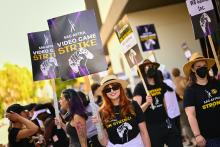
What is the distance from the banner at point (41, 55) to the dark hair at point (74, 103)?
1.22 m

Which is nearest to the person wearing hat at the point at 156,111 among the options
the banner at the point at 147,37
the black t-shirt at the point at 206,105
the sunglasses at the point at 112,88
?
the sunglasses at the point at 112,88

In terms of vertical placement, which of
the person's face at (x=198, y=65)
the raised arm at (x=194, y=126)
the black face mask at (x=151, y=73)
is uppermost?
the black face mask at (x=151, y=73)

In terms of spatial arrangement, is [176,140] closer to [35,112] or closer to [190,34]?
[35,112]

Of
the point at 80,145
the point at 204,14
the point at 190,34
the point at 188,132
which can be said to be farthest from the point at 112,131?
the point at 190,34

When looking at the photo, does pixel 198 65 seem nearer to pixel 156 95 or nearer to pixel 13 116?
pixel 156 95

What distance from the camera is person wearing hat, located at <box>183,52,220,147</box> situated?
6.10 metres

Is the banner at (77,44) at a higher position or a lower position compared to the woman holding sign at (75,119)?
higher

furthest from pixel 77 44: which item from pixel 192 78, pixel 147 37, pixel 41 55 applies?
pixel 147 37

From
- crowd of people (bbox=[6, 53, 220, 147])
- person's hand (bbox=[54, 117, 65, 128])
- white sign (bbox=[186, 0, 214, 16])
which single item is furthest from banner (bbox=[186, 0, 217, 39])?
person's hand (bbox=[54, 117, 65, 128])

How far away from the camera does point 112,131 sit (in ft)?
20.7

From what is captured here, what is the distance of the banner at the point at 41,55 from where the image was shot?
8.66 meters

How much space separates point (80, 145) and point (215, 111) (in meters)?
2.39

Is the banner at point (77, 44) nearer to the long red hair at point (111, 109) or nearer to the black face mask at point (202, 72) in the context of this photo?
the long red hair at point (111, 109)

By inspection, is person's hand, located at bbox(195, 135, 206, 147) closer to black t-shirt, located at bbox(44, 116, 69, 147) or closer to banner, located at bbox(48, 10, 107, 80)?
banner, located at bbox(48, 10, 107, 80)
